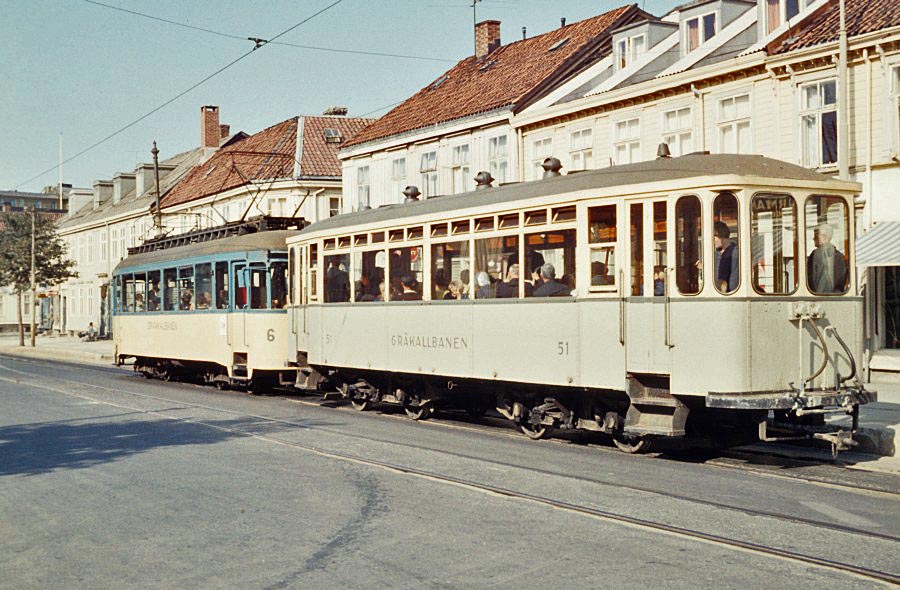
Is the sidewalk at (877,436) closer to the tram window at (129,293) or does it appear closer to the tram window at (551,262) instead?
the tram window at (551,262)

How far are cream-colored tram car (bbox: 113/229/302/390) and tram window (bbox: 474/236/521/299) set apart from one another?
741 centimetres

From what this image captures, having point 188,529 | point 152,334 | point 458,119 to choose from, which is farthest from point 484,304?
point 458,119

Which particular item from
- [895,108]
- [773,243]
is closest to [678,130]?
[895,108]

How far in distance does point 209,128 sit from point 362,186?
85.8 feet

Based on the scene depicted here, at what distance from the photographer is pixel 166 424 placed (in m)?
15.7

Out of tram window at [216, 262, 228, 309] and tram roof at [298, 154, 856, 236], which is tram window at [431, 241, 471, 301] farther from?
tram window at [216, 262, 228, 309]

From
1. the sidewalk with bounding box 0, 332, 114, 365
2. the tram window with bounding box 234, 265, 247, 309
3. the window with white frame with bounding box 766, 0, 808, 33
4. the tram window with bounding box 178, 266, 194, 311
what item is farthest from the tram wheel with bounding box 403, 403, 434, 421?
the sidewalk with bounding box 0, 332, 114, 365

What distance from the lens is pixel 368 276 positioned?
1694cm

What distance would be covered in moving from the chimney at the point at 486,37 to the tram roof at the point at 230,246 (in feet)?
57.7

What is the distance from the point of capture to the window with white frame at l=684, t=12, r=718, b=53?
89.6 feet

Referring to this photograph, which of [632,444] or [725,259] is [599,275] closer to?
[725,259]

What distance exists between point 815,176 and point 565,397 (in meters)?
3.86

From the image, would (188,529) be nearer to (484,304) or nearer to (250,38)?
(484,304)

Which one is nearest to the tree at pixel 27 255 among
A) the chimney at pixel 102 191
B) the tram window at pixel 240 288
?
the chimney at pixel 102 191
